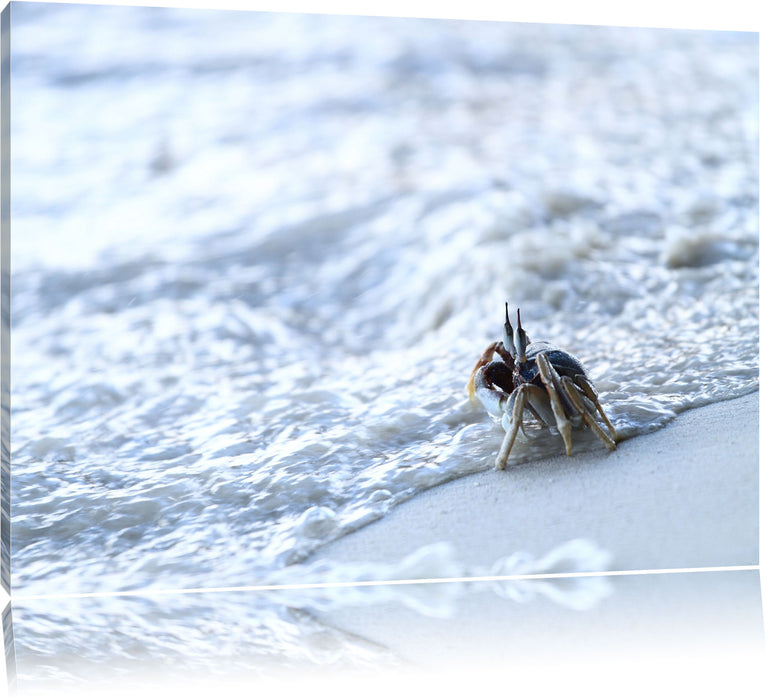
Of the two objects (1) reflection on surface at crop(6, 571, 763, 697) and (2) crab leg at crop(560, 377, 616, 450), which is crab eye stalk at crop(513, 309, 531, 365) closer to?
(2) crab leg at crop(560, 377, 616, 450)

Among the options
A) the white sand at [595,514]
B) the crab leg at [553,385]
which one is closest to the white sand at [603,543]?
→ the white sand at [595,514]

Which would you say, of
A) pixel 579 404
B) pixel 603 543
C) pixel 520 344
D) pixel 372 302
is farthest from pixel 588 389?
pixel 372 302

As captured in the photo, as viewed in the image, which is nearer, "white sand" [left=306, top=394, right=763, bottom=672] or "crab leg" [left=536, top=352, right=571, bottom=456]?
"white sand" [left=306, top=394, right=763, bottom=672]

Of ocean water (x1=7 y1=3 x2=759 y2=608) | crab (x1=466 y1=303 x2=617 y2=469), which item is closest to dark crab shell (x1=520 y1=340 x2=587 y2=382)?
crab (x1=466 y1=303 x2=617 y2=469)

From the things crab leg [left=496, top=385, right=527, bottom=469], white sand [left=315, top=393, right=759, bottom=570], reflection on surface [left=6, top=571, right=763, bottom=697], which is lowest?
reflection on surface [left=6, top=571, right=763, bottom=697]

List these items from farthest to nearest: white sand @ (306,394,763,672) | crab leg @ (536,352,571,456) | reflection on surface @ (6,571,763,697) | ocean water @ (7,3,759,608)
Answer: ocean water @ (7,3,759,608), crab leg @ (536,352,571,456), white sand @ (306,394,763,672), reflection on surface @ (6,571,763,697)

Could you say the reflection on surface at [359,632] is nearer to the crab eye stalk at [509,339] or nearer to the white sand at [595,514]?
the white sand at [595,514]

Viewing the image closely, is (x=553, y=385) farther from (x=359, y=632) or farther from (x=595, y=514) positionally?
(x=359, y=632)
